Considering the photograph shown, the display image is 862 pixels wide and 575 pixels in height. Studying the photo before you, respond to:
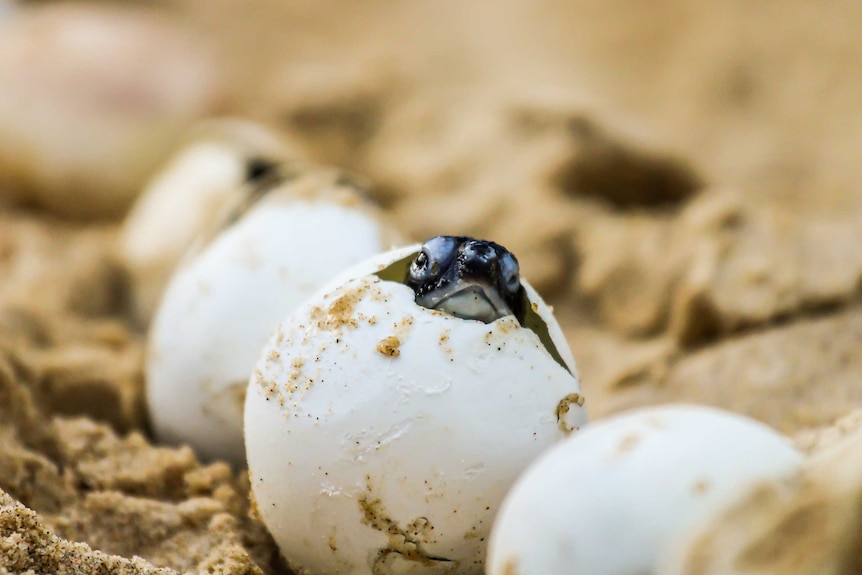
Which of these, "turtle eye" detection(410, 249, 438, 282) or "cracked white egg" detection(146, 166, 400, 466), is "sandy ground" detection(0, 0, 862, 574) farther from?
"turtle eye" detection(410, 249, 438, 282)

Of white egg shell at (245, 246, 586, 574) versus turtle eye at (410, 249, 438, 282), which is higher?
turtle eye at (410, 249, 438, 282)

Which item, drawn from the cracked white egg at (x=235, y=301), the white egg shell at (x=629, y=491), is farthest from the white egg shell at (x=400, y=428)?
the cracked white egg at (x=235, y=301)

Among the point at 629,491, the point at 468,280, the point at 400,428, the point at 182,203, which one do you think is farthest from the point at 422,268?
the point at 182,203

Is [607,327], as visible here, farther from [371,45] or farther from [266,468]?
[371,45]

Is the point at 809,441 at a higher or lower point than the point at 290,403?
lower

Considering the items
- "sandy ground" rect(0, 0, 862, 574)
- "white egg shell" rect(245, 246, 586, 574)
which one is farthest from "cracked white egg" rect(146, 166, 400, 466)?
"white egg shell" rect(245, 246, 586, 574)

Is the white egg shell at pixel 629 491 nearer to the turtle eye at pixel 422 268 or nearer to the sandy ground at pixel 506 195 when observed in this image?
the sandy ground at pixel 506 195

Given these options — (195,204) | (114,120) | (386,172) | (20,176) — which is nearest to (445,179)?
(386,172)
